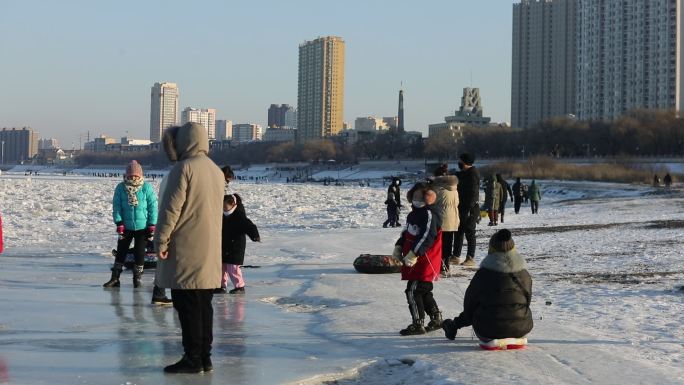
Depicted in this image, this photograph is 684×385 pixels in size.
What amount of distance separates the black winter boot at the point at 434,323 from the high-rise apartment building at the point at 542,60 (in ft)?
552

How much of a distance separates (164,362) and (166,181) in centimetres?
134

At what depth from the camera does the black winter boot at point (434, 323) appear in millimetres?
7469

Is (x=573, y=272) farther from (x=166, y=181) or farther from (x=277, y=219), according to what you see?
(x=277, y=219)

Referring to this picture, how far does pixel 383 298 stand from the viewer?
9.48 metres

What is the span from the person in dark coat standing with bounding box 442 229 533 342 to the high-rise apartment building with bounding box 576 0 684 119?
5420 inches

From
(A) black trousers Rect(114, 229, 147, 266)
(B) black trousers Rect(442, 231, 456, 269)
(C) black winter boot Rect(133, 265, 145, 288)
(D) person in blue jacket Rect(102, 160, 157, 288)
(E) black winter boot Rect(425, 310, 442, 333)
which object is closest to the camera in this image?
(E) black winter boot Rect(425, 310, 442, 333)

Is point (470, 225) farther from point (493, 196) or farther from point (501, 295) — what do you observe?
point (493, 196)

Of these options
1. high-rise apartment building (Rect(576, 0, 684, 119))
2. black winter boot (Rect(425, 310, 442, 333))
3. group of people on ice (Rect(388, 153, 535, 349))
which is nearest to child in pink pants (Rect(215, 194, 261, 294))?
group of people on ice (Rect(388, 153, 535, 349))

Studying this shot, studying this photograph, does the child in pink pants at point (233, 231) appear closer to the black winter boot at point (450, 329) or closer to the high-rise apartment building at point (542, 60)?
the black winter boot at point (450, 329)

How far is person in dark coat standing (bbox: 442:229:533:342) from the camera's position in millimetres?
6465

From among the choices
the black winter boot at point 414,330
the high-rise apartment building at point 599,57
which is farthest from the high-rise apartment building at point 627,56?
the black winter boot at point 414,330

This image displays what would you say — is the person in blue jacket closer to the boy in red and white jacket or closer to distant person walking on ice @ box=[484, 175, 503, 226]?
the boy in red and white jacket

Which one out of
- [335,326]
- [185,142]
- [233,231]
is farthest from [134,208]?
[185,142]

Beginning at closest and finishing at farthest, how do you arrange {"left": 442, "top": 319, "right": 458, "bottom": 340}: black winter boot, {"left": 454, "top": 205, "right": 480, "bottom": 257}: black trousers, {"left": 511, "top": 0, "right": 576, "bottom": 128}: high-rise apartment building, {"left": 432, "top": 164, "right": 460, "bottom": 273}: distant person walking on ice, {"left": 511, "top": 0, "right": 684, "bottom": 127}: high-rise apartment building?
{"left": 442, "top": 319, "right": 458, "bottom": 340}: black winter boot
{"left": 432, "top": 164, "right": 460, "bottom": 273}: distant person walking on ice
{"left": 454, "top": 205, "right": 480, "bottom": 257}: black trousers
{"left": 511, "top": 0, "right": 684, "bottom": 127}: high-rise apartment building
{"left": 511, "top": 0, "right": 576, "bottom": 128}: high-rise apartment building
